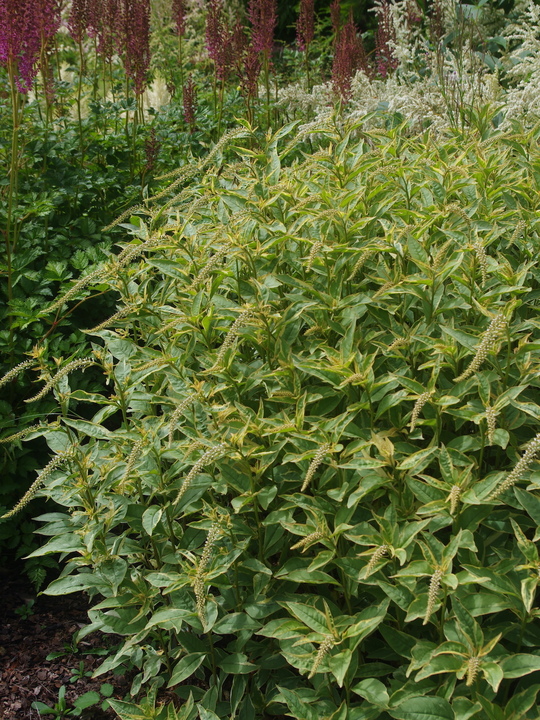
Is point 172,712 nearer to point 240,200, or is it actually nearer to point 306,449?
point 306,449

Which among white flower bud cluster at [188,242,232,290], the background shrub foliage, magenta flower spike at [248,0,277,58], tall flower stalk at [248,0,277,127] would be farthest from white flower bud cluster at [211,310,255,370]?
magenta flower spike at [248,0,277,58]

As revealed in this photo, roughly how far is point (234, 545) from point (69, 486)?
0.53 metres

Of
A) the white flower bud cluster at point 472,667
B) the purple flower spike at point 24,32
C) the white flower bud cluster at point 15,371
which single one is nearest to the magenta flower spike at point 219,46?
the purple flower spike at point 24,32

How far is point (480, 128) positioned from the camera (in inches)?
106

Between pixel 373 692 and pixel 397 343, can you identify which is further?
pixel 397 343

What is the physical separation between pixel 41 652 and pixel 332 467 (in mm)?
1311

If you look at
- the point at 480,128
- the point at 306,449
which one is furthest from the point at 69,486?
the point at 480,128

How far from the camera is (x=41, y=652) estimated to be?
228 centimetres

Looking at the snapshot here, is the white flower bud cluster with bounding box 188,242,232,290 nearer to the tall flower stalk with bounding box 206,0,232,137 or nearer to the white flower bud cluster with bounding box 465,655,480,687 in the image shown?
the white flower bud cluster with bounding box 465,655,480,687

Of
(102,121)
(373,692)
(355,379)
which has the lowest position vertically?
(373,692)

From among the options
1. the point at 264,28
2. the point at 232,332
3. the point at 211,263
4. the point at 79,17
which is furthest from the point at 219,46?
the point at 232,332

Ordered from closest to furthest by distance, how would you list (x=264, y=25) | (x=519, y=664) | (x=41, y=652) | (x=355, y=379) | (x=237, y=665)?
1. (x=519, y=664)
2. (x=355, y=379)
3. (x=237, y=665)
4. (x=41, y=652)
5. (x=264, y=25)

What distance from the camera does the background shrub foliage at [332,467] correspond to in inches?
54.2

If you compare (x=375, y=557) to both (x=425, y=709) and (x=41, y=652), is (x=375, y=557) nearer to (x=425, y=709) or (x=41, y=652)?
(x=425, y=709)
